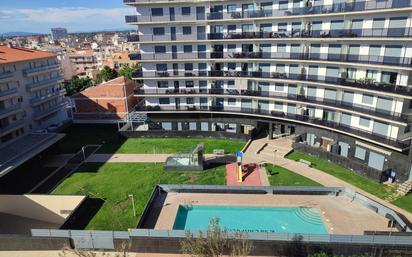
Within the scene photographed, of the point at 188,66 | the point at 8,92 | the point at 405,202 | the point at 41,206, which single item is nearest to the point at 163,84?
the point at 188,66

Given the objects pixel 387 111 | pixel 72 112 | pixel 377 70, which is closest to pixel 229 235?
pixel 387 111

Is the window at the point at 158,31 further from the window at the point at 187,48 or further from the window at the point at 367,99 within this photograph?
the window at the point at 367,99

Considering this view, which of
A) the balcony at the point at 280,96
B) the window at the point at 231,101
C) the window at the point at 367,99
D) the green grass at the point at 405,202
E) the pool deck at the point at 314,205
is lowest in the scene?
the pool deck at the point at 314,205

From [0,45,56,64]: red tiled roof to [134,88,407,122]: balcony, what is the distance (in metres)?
19.8

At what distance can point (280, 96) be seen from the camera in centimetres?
4762

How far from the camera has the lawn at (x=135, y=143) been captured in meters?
48.3

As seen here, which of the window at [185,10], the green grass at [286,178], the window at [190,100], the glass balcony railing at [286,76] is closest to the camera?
the glass balcony railing at [286,76]

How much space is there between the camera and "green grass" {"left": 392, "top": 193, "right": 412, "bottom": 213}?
31.0 metres

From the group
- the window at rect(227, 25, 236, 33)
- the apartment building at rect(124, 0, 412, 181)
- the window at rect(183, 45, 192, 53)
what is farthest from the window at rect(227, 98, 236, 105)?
the window at rect(227, 25, 236, 33)

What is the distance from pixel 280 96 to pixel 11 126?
43357 mm

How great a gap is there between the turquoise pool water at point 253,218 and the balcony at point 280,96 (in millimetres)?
15044

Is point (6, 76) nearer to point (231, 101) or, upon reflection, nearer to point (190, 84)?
point (190, 84)

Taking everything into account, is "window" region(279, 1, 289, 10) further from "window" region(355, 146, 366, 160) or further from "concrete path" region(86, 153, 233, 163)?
"concrete path" region(86, 153, 233, 163)

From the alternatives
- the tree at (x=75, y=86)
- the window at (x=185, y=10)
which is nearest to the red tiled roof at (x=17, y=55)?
the window at (x=185, y=10)
